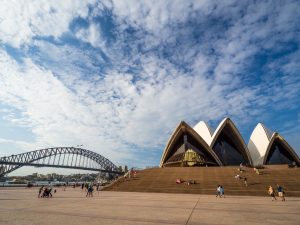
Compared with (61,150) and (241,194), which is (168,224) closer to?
(241,194)

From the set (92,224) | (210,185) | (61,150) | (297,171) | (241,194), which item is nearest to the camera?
(92,224)

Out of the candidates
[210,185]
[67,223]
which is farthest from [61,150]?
[67,223]

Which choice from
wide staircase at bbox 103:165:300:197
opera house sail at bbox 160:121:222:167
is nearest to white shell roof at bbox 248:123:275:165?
opera house sail at bbox 160:121:222:167

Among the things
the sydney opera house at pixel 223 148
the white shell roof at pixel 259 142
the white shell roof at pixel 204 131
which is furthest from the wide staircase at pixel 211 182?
the white shell roof at pixel 259 142

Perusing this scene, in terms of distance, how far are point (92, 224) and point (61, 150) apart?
113 metres

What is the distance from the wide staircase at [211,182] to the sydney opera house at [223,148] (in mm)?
16508

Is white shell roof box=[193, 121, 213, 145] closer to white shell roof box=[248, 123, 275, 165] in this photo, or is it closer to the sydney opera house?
the sydney opera house

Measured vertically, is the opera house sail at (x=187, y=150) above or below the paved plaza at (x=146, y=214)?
above

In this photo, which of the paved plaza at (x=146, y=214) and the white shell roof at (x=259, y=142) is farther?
the white shell roof at (x=259, y=142)

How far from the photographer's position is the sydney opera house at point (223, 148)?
47062mm

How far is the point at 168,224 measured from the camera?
693 cm

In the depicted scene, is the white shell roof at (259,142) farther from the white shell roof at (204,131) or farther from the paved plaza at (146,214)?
the paved plaza at (146,214)

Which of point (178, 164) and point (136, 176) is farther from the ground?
point (178, 164)

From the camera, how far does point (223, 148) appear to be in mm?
50125
